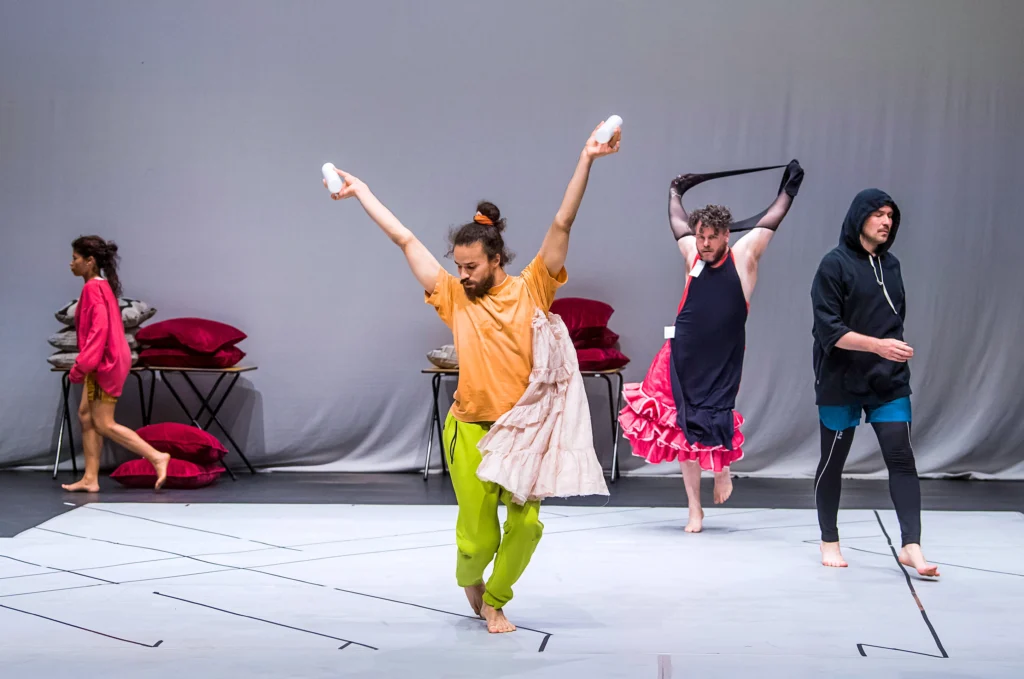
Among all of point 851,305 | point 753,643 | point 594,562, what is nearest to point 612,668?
point 753,643

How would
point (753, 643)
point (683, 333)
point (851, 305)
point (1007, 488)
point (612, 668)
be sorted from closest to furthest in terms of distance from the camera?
point (612, 668) < point (753, 643) < point (851, 305) < point (683, 333) < point (1007, 488)

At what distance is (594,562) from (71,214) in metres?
4.50

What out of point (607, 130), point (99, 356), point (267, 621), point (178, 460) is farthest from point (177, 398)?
point (607, 130)

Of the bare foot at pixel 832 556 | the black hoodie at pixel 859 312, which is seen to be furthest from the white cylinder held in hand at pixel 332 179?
the bare foot at pixel 832 556

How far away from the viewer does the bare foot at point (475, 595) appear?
330cm

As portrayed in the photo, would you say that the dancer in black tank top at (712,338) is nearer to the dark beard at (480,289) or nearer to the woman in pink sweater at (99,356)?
the dark beard at (480,289)

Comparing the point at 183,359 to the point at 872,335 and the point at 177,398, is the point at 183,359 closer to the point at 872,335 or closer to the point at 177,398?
the point at 177,398

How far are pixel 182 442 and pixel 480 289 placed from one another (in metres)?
3.72

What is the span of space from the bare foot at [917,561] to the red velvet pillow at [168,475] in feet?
12.5

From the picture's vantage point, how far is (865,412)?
401 centimetres

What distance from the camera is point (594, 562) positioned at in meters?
4.21

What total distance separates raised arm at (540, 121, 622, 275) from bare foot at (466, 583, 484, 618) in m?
0.93

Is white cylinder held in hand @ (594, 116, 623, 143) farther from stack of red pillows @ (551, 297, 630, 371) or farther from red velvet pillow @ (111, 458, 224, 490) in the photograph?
red velvet pillow @ (111, 458, 224, 490)

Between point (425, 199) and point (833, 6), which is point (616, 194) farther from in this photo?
point (833, 6)
